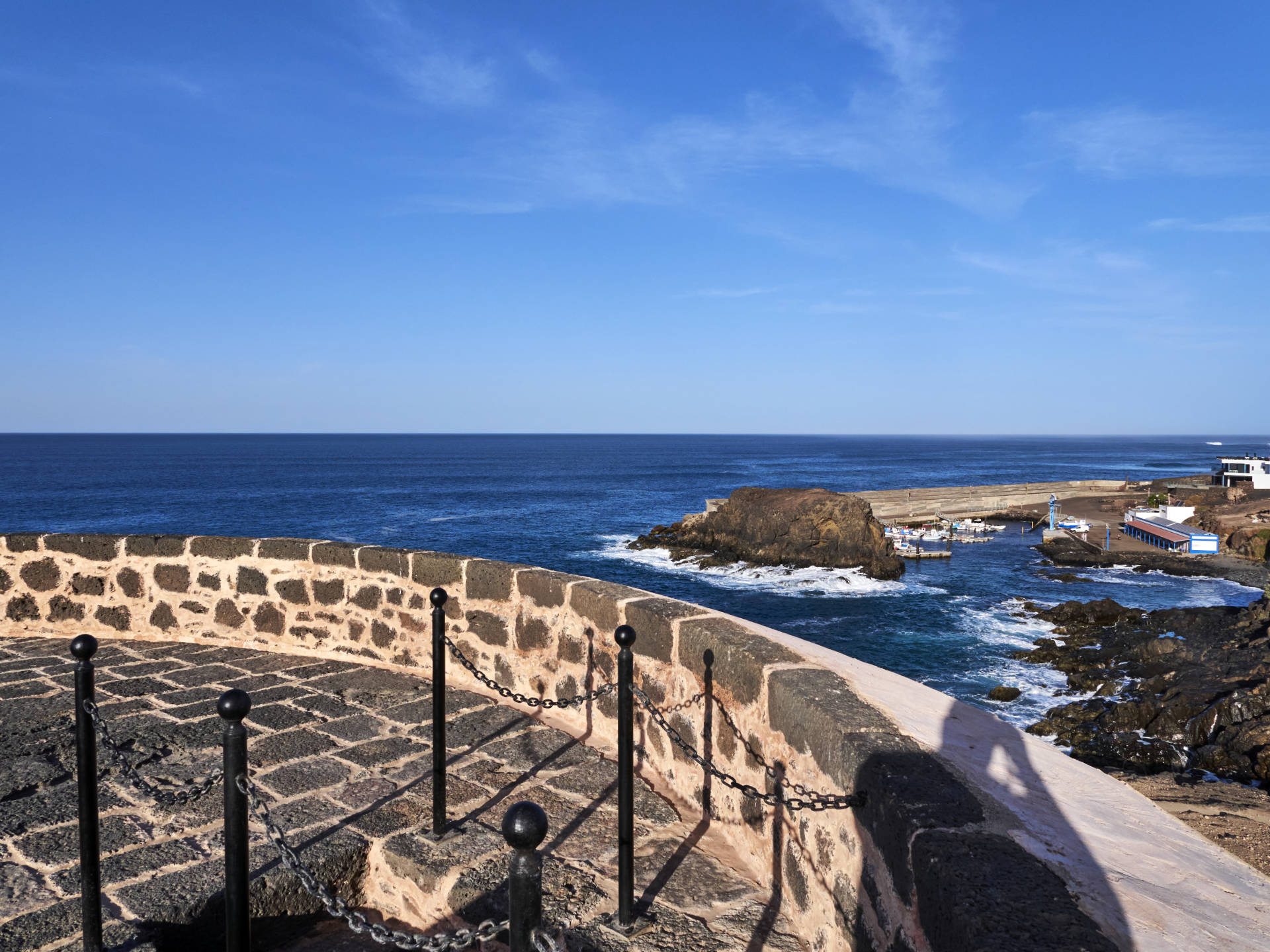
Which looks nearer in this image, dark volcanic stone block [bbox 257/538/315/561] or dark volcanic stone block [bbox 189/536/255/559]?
dark volcanic stone block [bbox 257/538/315/561]

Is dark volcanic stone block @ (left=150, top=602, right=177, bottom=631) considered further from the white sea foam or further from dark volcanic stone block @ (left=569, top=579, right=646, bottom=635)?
the white sea foam

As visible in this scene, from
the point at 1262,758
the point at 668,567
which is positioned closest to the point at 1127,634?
the point at 1262,758

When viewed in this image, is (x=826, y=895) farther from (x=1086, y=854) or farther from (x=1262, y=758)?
(x=1262, y=758)

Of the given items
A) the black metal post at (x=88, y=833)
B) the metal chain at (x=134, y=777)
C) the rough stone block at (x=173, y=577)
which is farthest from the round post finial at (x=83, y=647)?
the rough stone block at (x=173, y=577)

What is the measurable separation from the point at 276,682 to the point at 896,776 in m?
4.10

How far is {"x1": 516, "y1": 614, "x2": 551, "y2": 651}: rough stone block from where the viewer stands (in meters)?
4.48

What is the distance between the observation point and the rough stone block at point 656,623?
360cm

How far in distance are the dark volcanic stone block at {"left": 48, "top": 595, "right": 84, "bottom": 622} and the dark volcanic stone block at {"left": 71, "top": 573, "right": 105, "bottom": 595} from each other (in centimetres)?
10

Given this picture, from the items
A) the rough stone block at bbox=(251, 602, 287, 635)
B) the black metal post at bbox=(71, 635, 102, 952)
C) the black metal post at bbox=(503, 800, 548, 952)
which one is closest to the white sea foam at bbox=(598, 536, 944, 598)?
the rough stone block at bbox=(251, 602, 287, 635)

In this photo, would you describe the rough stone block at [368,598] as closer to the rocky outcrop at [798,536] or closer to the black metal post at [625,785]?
the black metal post at [625,785]

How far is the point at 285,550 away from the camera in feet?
18.6

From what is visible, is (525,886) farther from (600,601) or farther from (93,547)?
(93,547)

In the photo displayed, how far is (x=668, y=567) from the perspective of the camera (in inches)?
1280

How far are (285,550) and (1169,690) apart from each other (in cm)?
1534
